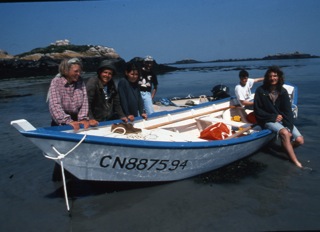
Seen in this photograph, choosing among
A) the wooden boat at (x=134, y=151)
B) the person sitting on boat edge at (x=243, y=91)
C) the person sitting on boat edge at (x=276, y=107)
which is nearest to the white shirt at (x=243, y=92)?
the person sitting on boat edge at (x=243, y=91)

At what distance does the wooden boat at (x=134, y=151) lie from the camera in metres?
3.82

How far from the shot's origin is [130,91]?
573 centimetres

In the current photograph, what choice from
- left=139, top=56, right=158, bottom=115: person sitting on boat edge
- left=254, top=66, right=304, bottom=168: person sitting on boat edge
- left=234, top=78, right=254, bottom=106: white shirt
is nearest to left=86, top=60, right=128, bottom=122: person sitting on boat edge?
left=139, top=56, right=158, bottom=115: person sitting on boat edge

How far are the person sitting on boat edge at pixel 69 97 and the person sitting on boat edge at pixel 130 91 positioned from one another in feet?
3.45

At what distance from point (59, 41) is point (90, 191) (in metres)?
94.9

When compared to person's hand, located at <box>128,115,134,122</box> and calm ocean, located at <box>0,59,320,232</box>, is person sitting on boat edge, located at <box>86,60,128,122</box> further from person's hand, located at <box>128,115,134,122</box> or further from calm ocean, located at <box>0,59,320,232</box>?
calm ocean, located at <box>0,59,320,232</box>

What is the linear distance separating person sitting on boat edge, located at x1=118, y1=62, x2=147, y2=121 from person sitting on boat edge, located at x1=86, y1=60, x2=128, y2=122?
125mm

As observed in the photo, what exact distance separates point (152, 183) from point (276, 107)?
10.2 feet

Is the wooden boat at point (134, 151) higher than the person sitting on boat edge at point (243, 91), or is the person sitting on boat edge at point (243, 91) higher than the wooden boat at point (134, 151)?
the person sitting on boat edge at point (243, 91)

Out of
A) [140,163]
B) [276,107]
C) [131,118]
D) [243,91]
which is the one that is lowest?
[140,163]

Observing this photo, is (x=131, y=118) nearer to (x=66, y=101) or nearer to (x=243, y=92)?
(x=66, y=101)

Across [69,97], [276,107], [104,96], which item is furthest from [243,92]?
[69,97]

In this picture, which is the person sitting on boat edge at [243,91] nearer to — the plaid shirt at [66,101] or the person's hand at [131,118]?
the person's hand at [131,118]

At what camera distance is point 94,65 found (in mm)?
58156
